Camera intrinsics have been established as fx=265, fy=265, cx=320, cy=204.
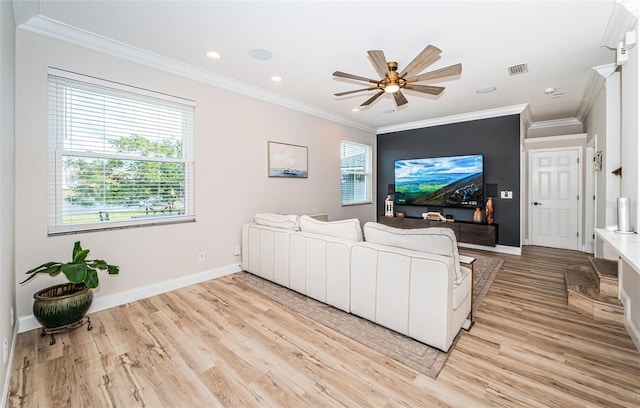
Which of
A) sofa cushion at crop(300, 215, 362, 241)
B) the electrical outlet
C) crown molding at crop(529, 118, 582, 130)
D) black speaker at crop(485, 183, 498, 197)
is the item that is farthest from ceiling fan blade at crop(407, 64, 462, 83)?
crown molding at crop(529, 118, 582, 130)

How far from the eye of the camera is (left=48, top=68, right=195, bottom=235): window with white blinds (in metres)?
2.45

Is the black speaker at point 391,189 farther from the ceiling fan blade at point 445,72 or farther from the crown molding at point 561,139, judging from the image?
the ceiling fan blade at point 445,72

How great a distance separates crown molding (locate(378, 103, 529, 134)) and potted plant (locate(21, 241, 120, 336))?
5859mm

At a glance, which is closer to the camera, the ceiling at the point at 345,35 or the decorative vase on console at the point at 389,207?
the ceiling at the point at 345,35

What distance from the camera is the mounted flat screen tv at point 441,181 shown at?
523 cm

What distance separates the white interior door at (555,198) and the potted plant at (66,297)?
7272 millimetres

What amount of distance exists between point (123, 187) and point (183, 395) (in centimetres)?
222

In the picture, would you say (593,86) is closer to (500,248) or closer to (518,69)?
(518,69)

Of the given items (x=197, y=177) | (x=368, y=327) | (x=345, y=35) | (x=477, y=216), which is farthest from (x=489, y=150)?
(x=197, y=177)

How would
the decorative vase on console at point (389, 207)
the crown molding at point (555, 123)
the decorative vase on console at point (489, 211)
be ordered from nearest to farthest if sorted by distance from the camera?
the decorative vase on console at point (489, 211)
the crown molding at point (555, 123)
the decorative vase on console at point (389, 207)

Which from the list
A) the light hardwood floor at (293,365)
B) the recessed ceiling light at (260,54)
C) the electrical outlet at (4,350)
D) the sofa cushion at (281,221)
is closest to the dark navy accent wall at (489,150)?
the light hardwood floor at (293,365)

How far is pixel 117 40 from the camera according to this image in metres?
2.66

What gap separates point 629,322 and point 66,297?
474 centimetres

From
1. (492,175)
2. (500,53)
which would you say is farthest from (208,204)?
(492,175)
